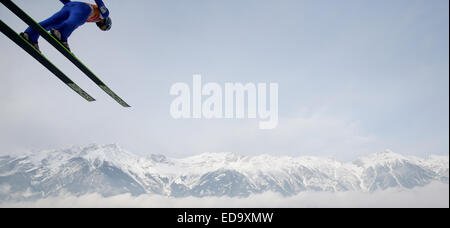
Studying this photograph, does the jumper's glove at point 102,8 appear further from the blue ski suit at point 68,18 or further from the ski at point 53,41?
the ski at point 53,41

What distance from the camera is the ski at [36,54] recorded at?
22.4 ft

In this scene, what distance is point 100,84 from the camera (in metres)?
9.74

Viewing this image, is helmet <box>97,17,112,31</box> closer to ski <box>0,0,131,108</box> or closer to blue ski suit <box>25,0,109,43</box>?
blue ski suit <box>25,0,109,43</box>

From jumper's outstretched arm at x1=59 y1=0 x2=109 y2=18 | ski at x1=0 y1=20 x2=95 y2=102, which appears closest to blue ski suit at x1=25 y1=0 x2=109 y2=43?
jumper's outstretched arm at x1=59 y1=0 x2=109 y2=18

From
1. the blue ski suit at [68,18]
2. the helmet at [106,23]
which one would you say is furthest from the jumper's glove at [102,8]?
the helmet at [106,23]

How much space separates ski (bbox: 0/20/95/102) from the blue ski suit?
27 cm

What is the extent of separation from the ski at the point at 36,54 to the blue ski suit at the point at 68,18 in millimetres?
273

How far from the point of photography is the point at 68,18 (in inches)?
284
